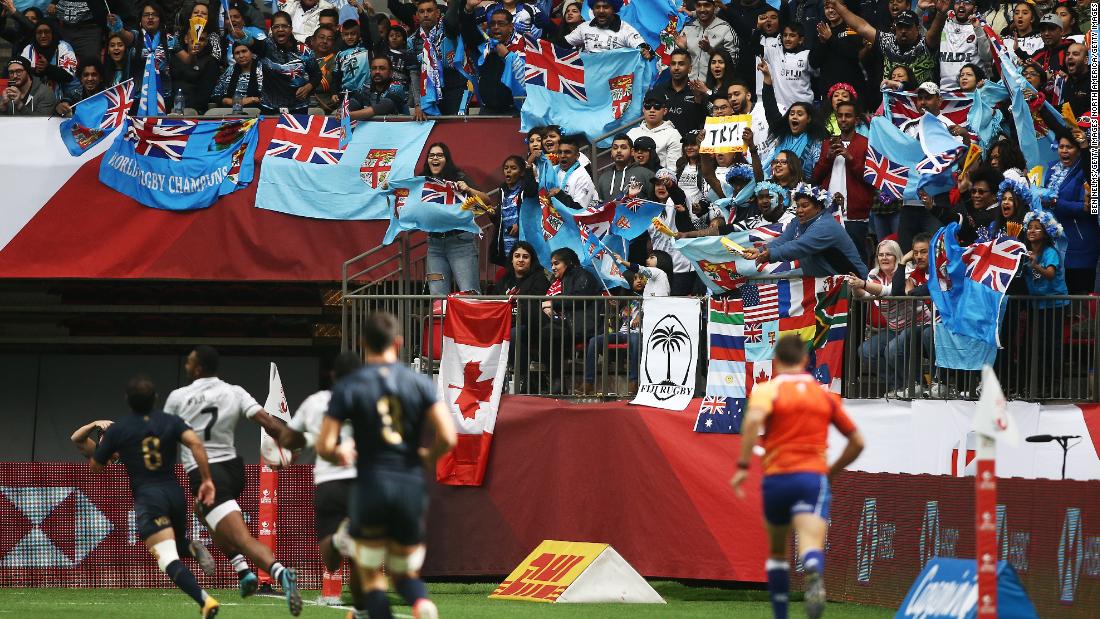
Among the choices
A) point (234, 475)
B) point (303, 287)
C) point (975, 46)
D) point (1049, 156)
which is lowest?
point (234, 475)

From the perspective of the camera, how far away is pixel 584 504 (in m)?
17.9

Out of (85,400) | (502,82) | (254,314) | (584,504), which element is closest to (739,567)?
(584,504)

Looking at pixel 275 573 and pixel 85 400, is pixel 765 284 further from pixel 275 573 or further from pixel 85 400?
pixel 85 400

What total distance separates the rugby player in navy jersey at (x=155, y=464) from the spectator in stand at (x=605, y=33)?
30.9 ft

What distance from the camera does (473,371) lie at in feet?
59.7

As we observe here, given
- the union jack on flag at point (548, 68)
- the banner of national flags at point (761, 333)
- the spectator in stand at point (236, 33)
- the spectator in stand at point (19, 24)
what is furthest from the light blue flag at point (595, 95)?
the spectator in stand at point (19, 24)

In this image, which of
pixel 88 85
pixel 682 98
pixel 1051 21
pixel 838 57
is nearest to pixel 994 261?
pixel 1051 21

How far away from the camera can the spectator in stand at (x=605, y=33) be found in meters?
21.0

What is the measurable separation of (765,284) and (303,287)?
902 cm

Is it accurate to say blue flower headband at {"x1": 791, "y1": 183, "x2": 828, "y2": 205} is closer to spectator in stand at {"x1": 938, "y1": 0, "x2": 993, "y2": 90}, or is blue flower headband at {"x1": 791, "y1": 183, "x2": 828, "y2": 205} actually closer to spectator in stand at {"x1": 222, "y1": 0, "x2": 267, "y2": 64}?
spectator in stand at {"x1": 938, "y1": 0, "x2": 993, "y2": 90}

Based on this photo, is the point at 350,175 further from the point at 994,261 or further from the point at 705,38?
the point at 994,261

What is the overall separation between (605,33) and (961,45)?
5.00 metres

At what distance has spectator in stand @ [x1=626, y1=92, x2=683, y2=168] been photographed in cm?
1952

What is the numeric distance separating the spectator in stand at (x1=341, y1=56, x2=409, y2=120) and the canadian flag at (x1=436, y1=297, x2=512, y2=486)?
14.5 feet
